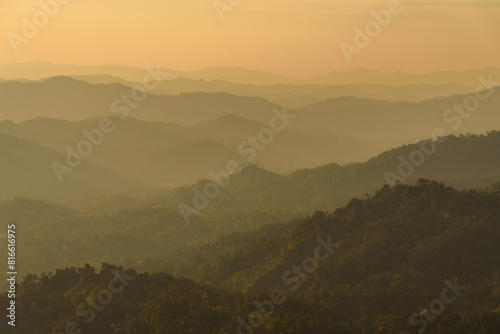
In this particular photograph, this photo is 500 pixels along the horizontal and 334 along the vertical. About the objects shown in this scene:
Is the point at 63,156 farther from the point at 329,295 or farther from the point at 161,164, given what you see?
the point at 329,295

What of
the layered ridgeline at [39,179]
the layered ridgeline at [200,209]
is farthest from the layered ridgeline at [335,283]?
the layered ridgeline at [39,179]

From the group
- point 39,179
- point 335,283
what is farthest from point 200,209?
point 335,283

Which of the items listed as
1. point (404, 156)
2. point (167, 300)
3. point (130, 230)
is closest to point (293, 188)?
point (404, 156)

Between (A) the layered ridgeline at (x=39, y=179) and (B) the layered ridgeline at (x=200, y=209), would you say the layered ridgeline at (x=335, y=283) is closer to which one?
(B) the layered ridgeline at (x=200, y=209)

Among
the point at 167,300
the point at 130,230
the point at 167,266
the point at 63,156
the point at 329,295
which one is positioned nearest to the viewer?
the point at 167,300

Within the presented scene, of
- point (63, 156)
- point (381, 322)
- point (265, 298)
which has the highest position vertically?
point (63, 156)

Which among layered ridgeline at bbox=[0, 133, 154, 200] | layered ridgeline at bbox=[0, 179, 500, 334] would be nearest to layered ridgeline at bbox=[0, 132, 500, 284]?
layered ridgeline at bbox=[0, 133, 154, 200]

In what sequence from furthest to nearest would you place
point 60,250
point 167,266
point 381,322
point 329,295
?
point 60,250 → point 167,266 → point 329,295 → point 381,322

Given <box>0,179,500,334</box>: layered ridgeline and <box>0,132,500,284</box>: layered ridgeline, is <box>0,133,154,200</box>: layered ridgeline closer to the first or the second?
<box>0,132,500,284</box>: layered ridgeline
